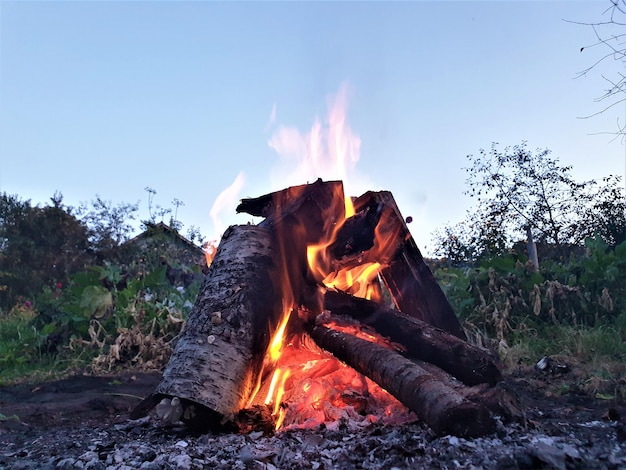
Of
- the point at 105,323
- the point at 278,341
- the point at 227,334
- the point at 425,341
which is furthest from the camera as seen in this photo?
the point at 105,323

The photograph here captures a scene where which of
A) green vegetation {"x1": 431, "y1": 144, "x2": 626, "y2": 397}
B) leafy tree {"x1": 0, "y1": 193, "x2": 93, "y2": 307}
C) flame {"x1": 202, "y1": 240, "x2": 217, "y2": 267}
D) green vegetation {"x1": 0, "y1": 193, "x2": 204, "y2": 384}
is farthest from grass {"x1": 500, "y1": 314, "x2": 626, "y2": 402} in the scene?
leafy tree {"x1": 0, "y1": 193, "x2": 93, "y2": 307}

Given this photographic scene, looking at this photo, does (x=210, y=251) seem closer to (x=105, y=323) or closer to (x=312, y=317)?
(x=312, y=317)

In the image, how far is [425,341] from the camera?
2684 millimetres

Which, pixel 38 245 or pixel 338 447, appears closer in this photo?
pixel 338 447

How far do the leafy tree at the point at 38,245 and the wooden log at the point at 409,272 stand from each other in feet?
47.9

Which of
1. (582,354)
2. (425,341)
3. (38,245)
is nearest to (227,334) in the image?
(425,341)

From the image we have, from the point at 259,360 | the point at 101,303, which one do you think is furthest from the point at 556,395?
the point at 101,303

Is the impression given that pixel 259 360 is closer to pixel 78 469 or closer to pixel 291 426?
pixel 291 426

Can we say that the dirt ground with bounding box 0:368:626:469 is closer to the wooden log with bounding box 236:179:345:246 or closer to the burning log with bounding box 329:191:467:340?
the burning log with bounding box 329:191:467:340

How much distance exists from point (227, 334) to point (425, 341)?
1093mm

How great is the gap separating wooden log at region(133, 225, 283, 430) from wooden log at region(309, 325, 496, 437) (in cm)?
47

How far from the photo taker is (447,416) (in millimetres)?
1812

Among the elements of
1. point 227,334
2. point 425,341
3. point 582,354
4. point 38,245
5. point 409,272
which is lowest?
point 227,334

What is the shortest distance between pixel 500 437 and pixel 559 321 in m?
4.00
